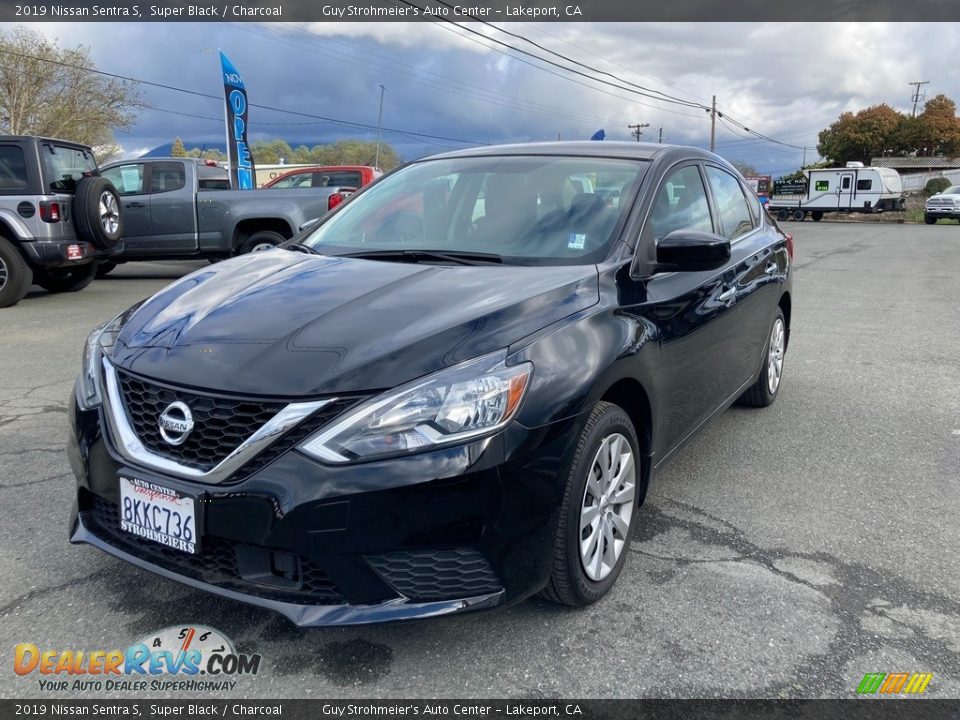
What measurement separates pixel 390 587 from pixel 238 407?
26.6 inches

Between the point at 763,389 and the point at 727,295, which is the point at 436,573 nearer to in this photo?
the point at 727,295

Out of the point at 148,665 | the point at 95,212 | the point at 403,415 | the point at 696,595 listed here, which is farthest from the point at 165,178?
the point at 696,595

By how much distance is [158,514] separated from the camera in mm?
2283

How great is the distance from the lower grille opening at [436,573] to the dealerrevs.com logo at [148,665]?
601mm

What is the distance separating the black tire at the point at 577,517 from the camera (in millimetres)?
2410

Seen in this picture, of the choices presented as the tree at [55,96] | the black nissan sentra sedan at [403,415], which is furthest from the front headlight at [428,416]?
the tree at [55,96]

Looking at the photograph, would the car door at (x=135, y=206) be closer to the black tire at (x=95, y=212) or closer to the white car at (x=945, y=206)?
the black tire at (x=95, y=212)

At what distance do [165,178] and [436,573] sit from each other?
11.2 m

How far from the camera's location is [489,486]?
2176mm

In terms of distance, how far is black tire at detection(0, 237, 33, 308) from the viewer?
29.1 ft

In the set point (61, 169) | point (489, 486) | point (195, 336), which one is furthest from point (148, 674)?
point (61, 169)

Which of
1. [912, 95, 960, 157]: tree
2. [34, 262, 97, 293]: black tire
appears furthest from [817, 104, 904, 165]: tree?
[34, 262, 97, 293]: black tire

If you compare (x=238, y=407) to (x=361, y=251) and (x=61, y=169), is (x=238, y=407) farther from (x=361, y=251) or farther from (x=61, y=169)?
(x=61, y=169)

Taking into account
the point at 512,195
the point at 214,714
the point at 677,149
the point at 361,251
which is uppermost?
the point at 677,149
